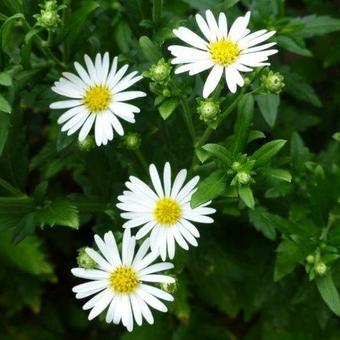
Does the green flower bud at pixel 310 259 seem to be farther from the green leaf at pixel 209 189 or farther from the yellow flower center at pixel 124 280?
the yellow flower center at pixel 124 280

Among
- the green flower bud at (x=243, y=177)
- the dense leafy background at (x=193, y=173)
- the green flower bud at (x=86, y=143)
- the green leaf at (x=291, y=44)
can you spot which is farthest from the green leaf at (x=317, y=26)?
the green flower bud at (x=86, y=143)

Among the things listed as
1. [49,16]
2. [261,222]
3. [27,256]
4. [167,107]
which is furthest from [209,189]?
[27,256]

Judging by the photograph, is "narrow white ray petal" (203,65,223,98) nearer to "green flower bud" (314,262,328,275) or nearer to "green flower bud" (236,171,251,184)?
"green flower bud" (236,171,251,184)

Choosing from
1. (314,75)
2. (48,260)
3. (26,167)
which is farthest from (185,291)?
(314,75)

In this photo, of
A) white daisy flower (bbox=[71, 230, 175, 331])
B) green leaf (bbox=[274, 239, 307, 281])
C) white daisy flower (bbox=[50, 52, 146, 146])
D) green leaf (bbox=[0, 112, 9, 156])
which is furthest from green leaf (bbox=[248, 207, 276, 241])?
green leaf (bbox=[0, 112, 9, 156])

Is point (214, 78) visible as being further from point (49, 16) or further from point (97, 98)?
point (49, 16)

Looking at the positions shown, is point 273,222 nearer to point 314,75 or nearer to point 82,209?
point 82,209

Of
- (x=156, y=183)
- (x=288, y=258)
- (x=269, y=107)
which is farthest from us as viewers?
(x=269, y=107)
